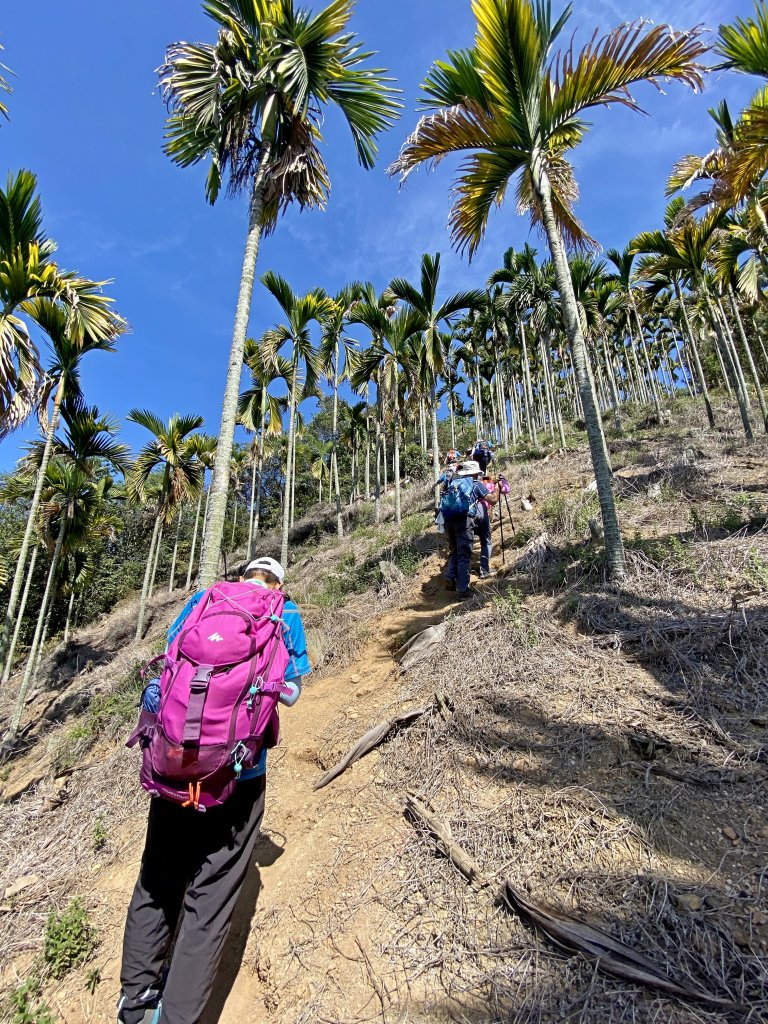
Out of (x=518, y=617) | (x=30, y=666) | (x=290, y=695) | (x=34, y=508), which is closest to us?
(x=290, y=695)

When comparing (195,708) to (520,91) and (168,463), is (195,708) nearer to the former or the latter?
(520,91)

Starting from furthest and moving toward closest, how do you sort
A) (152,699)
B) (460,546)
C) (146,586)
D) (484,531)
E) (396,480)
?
(146,586)
(396,480)
(484,531)
(460,546)
(152,699)

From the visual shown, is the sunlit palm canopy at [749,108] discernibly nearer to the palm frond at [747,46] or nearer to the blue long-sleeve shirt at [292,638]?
the palm frond at [747,46]

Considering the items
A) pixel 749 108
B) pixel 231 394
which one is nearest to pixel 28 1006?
pixel 231 394

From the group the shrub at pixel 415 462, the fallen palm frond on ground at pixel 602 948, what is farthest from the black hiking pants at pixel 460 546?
the shrub at pixel 415 462

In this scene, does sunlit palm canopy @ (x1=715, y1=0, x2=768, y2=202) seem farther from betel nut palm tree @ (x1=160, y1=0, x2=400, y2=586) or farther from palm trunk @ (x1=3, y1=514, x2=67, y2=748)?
palm trunk @ (x1=3, y1=514, x2=67, y2=748)

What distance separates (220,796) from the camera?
1.96 meters

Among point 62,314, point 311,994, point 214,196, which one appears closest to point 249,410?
point 62,314

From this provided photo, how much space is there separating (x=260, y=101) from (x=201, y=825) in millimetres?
7931

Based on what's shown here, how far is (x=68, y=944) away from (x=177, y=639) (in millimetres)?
2188

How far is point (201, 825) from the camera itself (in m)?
2.08

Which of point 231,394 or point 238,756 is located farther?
point 231,394

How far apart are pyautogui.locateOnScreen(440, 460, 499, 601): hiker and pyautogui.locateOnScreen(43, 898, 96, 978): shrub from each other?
15.1 feet

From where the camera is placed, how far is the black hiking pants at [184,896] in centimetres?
193
